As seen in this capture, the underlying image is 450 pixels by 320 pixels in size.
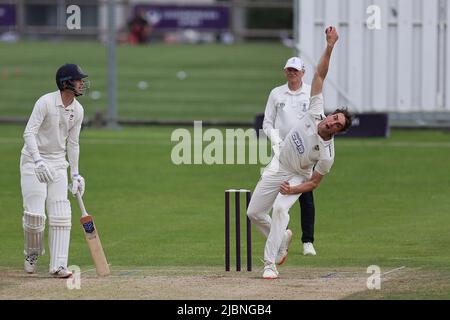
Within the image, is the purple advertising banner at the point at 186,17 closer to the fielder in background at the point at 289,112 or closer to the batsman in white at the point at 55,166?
the fielder in background at the point at 289,112

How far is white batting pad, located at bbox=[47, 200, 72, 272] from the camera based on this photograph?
42.3ft

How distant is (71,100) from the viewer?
42.5 feet

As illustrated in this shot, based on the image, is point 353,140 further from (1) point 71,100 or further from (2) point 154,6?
(2) point 154,6

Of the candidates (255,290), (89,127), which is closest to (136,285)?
(255,290)

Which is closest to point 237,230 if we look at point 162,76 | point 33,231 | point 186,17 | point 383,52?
point 33,231

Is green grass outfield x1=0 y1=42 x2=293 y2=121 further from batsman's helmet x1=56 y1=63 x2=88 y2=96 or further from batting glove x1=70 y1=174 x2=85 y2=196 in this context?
batsman's helmet x1=56 y1=63 x2=88 y2=96

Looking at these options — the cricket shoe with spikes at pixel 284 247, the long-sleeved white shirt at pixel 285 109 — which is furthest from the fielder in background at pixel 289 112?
the cricket shoe with spikes at pixel 284 247

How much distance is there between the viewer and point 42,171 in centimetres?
1251

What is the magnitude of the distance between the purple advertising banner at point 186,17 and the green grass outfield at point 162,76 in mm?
2283

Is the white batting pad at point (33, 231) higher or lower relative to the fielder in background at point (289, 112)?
lower

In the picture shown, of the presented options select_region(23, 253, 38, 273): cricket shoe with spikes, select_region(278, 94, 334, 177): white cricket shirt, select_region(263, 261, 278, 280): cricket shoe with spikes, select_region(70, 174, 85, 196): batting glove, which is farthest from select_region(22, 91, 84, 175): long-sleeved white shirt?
select_region(263, 261, 278, 280): cricket shoe with spikes

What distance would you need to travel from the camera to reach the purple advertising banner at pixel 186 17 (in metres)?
58.5

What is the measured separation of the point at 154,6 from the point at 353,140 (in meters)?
33.1

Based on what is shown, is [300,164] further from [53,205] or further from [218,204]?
[218,204]
